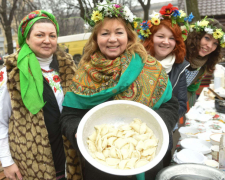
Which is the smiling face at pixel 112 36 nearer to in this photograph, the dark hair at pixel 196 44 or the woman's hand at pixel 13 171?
the woman's hand at pixel 13 171

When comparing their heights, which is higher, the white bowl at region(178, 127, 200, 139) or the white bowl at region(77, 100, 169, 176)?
the white bowl at region(77, 100, 169, 176)

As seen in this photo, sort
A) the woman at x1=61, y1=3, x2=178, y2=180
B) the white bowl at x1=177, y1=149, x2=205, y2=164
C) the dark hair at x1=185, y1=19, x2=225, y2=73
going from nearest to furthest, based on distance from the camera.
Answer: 1. the woman at x1=61, y1=3, x2=178, y2=180
2. the white bowl at x1=177, y1=149, x2=205, y2=164
3. the dark hair at x1=185, y1=19, x2=225, y2=73

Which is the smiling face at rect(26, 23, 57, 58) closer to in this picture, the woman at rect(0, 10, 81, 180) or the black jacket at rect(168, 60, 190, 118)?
the woman at rect(0, 10, 81, 180)

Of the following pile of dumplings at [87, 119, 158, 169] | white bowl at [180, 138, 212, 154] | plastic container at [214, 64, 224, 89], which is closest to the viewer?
pile of dumplings at [87, 119, 158, 169]

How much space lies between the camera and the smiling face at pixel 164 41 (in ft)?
6.66

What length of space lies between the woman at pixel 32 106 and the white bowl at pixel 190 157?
2.95 ft

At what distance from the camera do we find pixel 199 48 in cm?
269

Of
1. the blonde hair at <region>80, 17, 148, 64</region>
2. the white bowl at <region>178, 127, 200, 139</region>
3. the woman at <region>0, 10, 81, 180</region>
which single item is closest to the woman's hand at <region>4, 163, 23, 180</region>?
the woman at <region>0, 10, 81, 180</region>

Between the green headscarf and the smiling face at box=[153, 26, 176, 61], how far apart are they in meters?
1.14

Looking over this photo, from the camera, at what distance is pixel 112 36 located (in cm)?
142

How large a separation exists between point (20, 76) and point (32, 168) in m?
0.79

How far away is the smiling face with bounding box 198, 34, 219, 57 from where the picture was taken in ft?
8.81

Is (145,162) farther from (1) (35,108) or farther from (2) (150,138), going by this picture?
(1) (35,108)

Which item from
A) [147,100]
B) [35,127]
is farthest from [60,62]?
[147,100]
